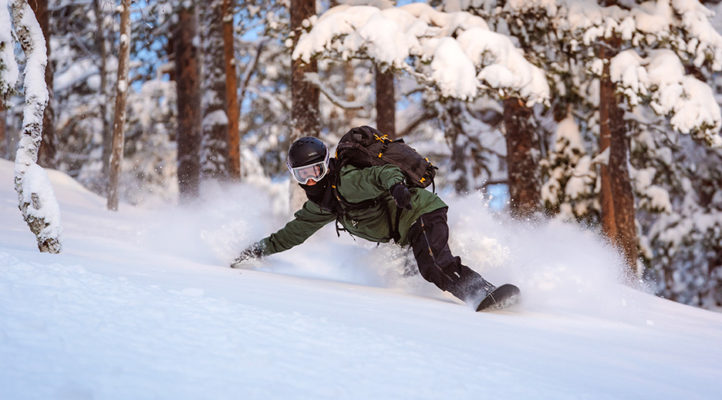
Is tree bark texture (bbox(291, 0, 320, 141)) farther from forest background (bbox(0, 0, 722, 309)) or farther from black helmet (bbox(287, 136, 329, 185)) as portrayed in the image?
black helmet (bbox(287, 136, 329, 185))

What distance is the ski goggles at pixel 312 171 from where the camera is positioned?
4.50m

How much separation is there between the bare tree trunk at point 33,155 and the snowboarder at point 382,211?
166cm

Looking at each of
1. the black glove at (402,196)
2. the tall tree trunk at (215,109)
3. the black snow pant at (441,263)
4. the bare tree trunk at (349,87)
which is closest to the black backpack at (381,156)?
the black snow pant at (441,263)

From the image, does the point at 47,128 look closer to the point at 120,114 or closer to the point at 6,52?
the point at 120,114

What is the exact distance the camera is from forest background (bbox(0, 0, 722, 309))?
8.60 m

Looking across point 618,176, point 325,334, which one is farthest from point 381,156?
point 618,176

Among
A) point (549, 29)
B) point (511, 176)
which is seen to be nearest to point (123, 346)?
point (511, 176)

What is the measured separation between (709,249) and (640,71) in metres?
7.15

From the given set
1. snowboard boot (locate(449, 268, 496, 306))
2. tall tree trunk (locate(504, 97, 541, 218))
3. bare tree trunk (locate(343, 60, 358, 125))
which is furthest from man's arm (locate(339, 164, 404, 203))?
bare tree trunk (locate(343, 60, 358, 125))

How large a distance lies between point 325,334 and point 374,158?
2.19 metres

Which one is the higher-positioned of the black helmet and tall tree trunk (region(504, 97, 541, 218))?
tall tree trunk (region(504, 97, 541, 218))

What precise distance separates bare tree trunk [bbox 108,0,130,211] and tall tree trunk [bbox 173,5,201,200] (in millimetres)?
3045

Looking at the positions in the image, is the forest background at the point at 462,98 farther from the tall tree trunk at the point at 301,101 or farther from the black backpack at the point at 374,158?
the black backpack at the point at 374,158

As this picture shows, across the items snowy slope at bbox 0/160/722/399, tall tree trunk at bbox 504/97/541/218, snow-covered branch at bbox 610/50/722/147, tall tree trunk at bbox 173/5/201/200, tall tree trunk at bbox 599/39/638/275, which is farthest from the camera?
tall tree trunk at bbox 173/5/201/200
